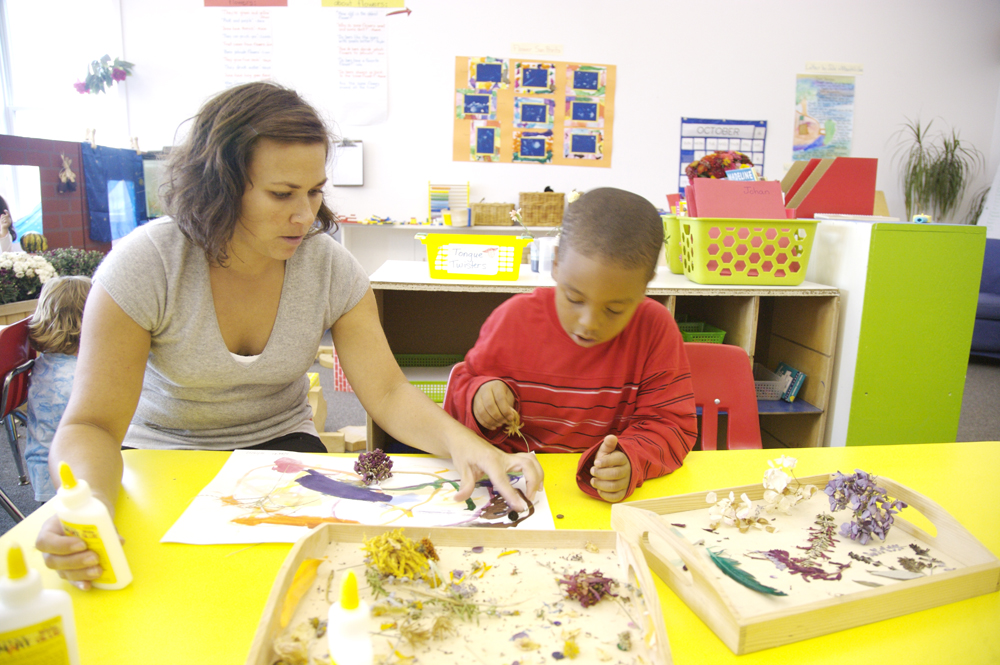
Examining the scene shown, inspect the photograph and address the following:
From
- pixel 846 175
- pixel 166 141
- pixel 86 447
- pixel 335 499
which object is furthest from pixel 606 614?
pixel 166 141

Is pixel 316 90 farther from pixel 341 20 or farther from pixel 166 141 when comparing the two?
pixel 166 141

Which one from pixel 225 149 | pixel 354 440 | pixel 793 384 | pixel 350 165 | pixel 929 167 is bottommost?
pixel 354 440

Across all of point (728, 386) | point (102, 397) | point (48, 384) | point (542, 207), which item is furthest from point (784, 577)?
point (542, 207)

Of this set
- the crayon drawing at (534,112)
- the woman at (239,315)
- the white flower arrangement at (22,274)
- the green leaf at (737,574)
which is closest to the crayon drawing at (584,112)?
the crayon drawing at (534,112)

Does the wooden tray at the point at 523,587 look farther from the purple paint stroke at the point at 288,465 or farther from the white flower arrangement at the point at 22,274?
the white flower arrangement at the point at 22,274

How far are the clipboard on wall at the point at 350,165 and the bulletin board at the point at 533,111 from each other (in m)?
0.64

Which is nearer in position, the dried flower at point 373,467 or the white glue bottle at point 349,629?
the white glue bottle at point 349,629

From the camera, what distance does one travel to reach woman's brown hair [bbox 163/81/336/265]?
998mm

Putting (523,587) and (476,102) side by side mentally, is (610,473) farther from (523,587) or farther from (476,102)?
(476,102)

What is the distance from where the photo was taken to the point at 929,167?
4.54 meters

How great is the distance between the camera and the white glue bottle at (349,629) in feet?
1.42

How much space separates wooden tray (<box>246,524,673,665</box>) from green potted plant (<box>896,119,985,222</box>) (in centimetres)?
507

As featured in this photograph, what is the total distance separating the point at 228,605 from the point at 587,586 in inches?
13.9

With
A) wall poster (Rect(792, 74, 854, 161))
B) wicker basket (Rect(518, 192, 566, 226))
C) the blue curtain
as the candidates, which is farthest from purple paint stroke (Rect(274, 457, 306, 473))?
wall poster (Rect(792, 74, 854, 161))
